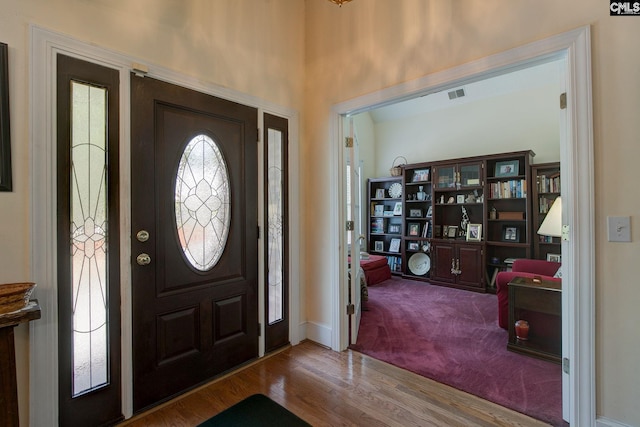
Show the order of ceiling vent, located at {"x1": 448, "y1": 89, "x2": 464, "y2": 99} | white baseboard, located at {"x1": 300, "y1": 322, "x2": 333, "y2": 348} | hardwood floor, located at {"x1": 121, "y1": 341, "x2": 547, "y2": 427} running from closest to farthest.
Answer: hardwood floor, located at {"x1": 121, "y1": 341, "x2": 547, "y2": 427}
white baseboard, located at {"x1": 300, "y1": 322, "x2": 333, "y2": 348}
ceiling vent, located at {"x1": 448, "y1": 89, "x2": 464, "y2": 99}

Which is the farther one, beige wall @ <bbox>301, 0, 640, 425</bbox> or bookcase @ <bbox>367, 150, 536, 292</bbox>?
bookcase @ <bbox>367, 150, 536, 292</bbox>

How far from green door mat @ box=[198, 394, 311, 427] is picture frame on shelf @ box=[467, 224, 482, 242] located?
4127 mm

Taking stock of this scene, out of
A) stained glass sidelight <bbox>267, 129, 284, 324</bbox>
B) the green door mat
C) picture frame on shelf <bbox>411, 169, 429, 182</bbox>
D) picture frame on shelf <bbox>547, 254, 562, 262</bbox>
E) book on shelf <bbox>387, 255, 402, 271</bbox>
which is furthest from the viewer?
book on shelf <bbox>387, 255, 402, 271</bbox>

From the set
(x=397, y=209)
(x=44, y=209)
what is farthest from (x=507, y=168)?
(x=44, y=209)

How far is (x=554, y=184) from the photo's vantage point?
4191mm

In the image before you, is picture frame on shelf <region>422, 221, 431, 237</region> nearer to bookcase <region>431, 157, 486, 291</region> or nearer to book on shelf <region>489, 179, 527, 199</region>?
bookcase <region>431, 157, 486, 291</region>

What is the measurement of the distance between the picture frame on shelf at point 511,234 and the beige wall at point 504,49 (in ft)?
11.0

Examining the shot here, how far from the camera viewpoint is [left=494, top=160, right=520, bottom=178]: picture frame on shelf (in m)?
4.44

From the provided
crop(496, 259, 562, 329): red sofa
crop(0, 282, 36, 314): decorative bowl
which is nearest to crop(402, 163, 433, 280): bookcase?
crop(496, 259, 562, 329): red sofa

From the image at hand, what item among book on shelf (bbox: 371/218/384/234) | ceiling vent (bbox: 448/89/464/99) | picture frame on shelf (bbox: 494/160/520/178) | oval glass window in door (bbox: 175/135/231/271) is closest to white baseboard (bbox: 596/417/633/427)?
oval glass window in door (bbox: 175/135/231/271)

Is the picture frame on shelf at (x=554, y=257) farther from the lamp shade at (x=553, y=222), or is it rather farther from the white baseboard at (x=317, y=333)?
the white baseboard at (x=317, y=333)

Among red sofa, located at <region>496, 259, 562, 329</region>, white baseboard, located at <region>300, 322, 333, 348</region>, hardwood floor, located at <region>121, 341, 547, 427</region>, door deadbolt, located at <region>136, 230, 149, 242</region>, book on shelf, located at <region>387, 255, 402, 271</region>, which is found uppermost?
door deadbolt, located at <region>136, 230, 149, 242</region>

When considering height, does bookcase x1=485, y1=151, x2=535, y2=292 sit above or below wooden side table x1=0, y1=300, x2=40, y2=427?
above

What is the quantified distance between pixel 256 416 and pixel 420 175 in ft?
15.6
